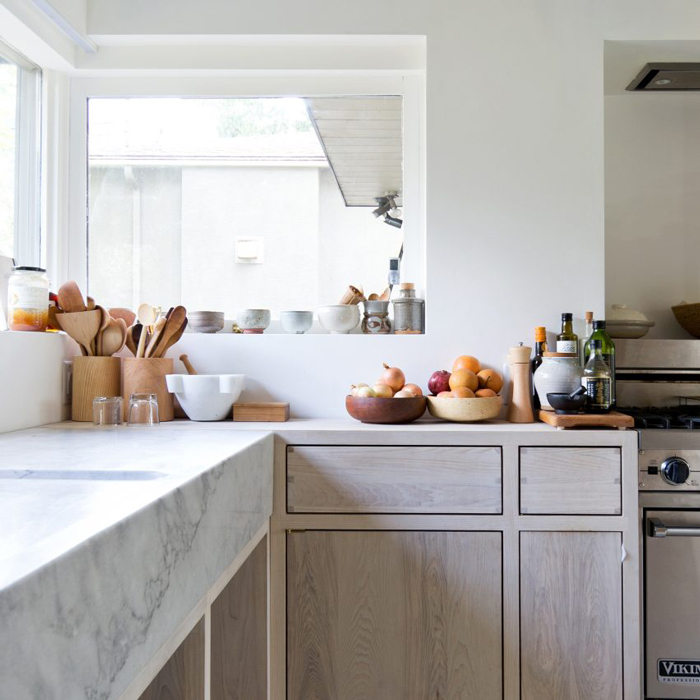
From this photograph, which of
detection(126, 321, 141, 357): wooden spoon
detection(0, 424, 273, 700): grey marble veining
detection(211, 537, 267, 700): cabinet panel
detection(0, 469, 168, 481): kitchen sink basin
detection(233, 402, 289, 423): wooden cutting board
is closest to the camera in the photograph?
detection(0, 424, 273, 700): grey marble veining

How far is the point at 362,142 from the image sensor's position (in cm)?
211

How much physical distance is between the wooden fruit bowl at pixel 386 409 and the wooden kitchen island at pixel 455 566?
114mm

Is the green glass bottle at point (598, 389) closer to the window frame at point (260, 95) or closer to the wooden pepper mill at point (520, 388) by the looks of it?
the wooden pepper mill at point (520, 388)

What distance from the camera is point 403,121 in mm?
2086

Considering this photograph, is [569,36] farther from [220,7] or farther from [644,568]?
[644,568]

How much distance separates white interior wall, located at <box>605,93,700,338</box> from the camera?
2314 millimetres

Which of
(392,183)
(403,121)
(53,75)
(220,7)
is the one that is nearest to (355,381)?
(392,183)

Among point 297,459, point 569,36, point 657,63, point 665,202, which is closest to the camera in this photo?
point 297,459

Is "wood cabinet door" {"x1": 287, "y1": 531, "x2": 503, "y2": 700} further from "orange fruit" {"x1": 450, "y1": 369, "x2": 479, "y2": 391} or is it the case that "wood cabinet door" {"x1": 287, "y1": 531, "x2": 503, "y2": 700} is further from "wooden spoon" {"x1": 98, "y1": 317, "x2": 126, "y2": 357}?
→ "wooden spoon" {"x1": 98, "y1": 317, "x2": 126, "y2": 357}

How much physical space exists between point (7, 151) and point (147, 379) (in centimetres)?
83

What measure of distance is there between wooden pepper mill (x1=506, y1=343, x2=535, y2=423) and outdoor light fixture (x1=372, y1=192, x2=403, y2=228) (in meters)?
0.60

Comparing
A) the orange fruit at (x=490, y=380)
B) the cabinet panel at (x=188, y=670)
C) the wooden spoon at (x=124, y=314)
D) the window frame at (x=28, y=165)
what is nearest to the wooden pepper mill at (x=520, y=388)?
the orange fruit at (x=490, y=380)

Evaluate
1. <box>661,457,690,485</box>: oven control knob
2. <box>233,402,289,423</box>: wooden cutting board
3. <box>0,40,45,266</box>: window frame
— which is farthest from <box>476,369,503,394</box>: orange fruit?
<box>0,40,45,266</box>: window frame

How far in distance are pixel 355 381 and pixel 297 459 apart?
0.44 m
